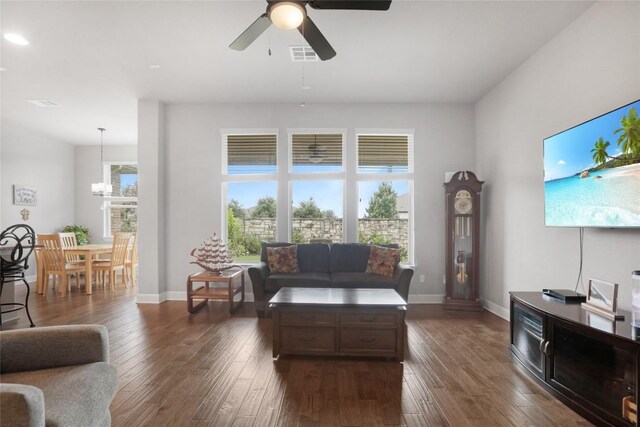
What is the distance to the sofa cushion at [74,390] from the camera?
1237 millimetres

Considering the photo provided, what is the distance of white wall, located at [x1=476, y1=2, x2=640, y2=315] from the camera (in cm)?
249

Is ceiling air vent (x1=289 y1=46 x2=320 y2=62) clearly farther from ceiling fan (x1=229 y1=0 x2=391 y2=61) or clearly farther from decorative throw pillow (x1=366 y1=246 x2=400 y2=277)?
decorative throw pillow (x1=366 y1=246 x2=400 y2=277)

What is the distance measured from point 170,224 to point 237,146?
1655 millimetres

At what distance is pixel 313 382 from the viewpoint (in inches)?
96.6

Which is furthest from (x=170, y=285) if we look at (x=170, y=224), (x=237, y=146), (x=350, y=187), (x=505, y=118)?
(x=505, y=118)

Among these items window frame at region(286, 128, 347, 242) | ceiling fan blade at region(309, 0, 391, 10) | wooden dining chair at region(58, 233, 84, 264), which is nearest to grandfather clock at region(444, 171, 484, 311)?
window frame at region(286, 128, 347, 242)

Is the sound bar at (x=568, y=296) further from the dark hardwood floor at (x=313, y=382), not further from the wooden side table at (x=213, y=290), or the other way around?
the wooden side table at (x=213, y=290)

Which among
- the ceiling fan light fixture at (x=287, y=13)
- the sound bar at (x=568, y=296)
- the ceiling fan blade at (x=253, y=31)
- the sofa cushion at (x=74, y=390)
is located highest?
the ceiling fan blade at (x=253, y=31)

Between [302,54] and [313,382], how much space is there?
3.26m

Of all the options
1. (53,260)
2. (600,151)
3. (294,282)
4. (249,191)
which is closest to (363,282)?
(294,282)

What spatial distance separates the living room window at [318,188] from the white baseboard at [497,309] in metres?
2.32

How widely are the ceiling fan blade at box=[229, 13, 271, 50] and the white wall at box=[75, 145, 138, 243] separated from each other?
638 centimetres

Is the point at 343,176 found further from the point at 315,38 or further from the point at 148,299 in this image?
the point at 148,299

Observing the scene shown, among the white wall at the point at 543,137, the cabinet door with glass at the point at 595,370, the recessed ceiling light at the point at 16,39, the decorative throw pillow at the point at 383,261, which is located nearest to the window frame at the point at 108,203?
the recessed ceiling light at the point at 16,39
